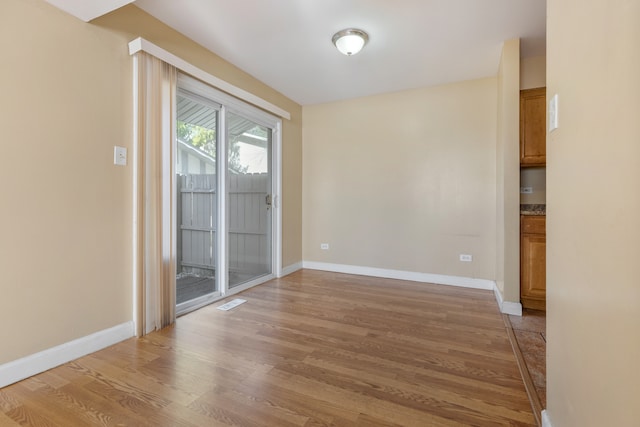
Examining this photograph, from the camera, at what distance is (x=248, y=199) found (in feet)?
12.4

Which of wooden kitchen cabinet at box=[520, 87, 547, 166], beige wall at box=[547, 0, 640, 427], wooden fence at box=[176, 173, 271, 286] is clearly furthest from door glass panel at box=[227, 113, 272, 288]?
wooden kitchen cabinet at box=[520, 87, 547, 166]

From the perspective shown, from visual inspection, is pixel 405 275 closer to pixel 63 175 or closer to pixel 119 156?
pixel 119 156

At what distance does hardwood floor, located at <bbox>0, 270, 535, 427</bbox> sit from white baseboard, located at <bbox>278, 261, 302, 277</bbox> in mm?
1428

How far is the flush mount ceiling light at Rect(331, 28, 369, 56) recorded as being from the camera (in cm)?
259

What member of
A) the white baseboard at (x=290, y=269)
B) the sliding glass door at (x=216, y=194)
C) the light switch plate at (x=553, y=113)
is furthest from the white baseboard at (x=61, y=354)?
the light switch plate at (x=553, y=113)

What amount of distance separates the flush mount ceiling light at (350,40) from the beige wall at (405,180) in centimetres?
156

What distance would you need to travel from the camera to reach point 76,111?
200cm

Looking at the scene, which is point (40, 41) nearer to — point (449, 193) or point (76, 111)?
point (76, 111)

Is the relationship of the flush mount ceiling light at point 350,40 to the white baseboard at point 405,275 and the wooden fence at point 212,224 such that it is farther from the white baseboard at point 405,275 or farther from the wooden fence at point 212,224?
the white baseboard at point 405,275

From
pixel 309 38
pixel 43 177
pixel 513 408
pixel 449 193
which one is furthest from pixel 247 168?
pixel 513 408

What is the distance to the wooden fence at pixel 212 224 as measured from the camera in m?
3.36

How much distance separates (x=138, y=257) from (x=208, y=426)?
1.48 metres

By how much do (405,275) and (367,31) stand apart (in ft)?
9.94

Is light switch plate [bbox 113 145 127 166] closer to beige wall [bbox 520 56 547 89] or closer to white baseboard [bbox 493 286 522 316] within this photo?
white baseboard [bbox 493 286 522 316]
